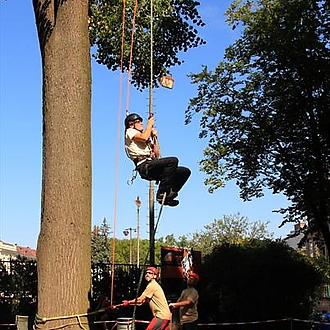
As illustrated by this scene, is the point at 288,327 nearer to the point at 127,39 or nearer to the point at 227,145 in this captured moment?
the point at 227,145

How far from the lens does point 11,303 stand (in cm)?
1559

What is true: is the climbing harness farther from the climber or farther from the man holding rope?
the man holding rope

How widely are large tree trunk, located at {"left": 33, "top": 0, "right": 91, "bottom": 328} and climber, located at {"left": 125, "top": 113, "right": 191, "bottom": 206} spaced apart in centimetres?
93

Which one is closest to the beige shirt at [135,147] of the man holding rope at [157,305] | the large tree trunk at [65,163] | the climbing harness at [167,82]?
the large tree trunk at [65,163]

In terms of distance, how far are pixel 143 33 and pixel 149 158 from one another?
7.04 meters

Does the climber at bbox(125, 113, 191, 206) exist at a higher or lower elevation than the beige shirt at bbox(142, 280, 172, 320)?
higher

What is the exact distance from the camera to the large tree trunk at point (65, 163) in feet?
20.4

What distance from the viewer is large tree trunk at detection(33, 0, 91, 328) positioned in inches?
245

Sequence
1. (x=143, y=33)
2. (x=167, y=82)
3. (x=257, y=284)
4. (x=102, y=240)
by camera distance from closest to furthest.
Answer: (x=167, y=82) < (x=143, y=33) < (x=257, y=284) < (x=102, y=240)

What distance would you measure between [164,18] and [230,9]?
29.5 ft

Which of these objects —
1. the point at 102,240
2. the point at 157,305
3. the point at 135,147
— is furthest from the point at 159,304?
the point at 102,240

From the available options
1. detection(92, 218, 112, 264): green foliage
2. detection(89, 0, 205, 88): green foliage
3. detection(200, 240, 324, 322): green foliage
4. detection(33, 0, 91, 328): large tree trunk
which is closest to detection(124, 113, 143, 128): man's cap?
detection(33, 0, 91, 328): large tree trunk

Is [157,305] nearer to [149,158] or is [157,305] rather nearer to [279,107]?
[149,158]

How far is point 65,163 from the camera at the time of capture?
645cm
